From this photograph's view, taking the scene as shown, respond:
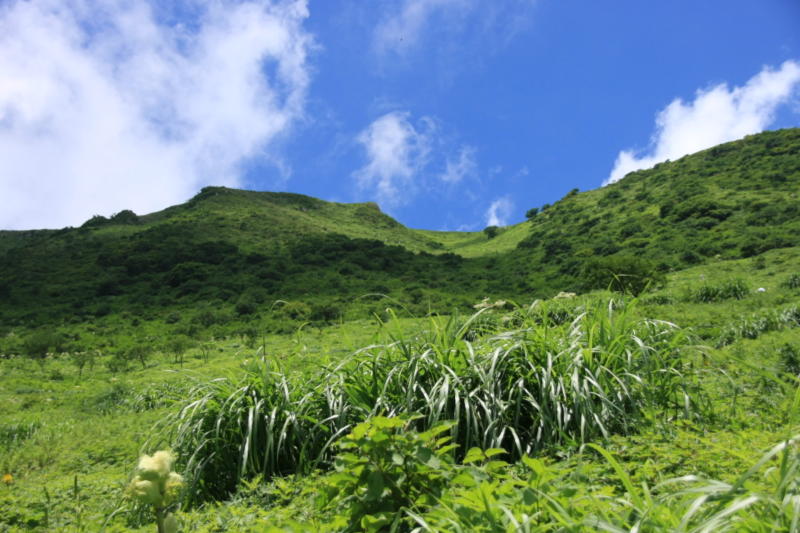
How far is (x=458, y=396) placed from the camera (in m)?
3.36

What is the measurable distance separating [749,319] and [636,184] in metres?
64.6

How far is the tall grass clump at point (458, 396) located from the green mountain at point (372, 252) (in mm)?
19174

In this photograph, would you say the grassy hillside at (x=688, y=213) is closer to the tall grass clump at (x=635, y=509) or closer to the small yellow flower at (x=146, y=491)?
the tall grass clump at (x=635, y=509)

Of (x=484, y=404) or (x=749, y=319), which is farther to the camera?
(x=749, y=319)

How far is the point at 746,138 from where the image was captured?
207ft

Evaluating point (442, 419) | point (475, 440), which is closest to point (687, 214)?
point (442, 419)

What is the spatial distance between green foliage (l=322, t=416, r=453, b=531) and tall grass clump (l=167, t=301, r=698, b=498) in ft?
3.20

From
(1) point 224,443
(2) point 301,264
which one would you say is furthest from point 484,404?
(2) point 301,264

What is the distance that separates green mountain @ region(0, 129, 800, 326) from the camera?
3356 centimetres

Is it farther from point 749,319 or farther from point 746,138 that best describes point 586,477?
point 746,138

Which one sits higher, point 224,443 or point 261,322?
point 261,322

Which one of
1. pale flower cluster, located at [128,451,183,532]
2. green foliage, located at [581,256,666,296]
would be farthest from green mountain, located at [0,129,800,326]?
pale flower cluster, located at [128,451,183,532]

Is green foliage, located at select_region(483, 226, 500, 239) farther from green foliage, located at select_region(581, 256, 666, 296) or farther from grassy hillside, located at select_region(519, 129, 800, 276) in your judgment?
green foliage, located at select_region(581, 256, 666, 296)

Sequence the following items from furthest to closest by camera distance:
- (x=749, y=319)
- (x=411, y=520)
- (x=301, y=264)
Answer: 1. (x=301, y=264)
2. (x=749, y=319)
3. (x=411, y=520)
